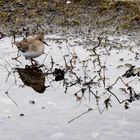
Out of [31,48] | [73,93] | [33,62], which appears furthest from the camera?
[33,62]

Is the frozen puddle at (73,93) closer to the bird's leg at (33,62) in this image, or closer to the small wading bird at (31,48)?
the bird's leg at (33,62)

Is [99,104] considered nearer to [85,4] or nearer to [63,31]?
[63,31]

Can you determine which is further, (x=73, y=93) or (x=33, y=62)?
(x=33, y=62)

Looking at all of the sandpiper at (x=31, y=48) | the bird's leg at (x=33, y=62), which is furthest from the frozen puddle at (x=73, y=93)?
the sandpiper at (x=31, y=48)

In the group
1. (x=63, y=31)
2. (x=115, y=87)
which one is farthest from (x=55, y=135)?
(x=63, y=31)

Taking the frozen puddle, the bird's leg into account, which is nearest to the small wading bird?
the bird's leg

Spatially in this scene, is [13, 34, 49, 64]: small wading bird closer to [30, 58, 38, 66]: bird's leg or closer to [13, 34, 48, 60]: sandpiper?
[13, 34, 48, 60]: sandpiper

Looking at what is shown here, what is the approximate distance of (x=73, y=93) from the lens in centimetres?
899

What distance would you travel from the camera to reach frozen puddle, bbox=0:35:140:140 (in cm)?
762

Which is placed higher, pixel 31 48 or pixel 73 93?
pixel 31 48

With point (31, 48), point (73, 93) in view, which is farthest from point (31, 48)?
point (73, 93)

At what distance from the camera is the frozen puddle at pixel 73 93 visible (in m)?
7.62

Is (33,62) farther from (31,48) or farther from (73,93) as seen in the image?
(73,93)

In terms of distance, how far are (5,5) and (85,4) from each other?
232 cm
